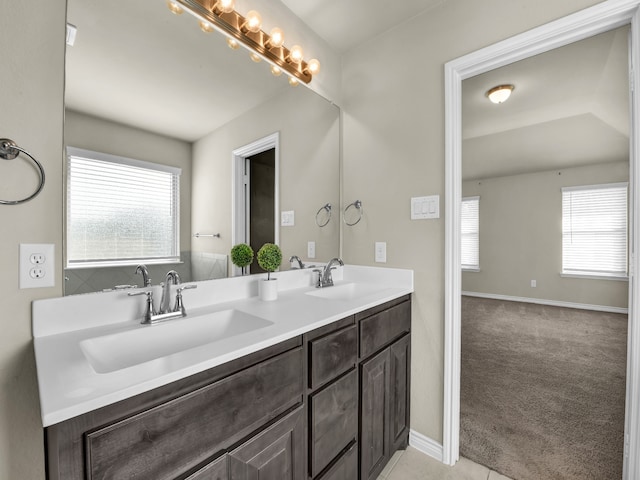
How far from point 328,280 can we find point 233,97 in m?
1.15

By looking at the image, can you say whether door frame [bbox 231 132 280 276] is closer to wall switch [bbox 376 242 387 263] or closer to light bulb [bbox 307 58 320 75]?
light bulb [bbox 307 58 320 75]

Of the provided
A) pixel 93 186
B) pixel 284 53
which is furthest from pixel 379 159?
pixel 93 186

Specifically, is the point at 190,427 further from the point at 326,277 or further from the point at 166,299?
the point at 326,277

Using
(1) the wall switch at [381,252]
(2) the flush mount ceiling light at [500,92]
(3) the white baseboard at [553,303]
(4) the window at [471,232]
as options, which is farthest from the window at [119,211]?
(3) the white baseboard at [553,303]

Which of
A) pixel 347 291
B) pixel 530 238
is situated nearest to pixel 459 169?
pixel 347 291

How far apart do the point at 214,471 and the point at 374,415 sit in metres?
A: 0.85

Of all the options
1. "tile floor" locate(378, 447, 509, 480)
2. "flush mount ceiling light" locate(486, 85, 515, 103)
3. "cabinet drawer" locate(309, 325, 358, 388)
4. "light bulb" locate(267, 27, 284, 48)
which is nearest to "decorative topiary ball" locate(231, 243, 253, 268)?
"cabinet drawer" locate(309, 325, 358, 388)

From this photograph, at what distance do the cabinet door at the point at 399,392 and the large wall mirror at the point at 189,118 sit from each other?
74 centimetres

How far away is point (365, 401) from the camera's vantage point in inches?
50.5

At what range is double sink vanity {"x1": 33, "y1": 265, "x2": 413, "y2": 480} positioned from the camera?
563 mm

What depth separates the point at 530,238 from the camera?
5.38 meters

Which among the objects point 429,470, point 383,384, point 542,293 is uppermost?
point 383,384

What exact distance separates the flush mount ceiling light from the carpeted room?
0.22ft

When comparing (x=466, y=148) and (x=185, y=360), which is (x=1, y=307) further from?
(x=466, y=148)
